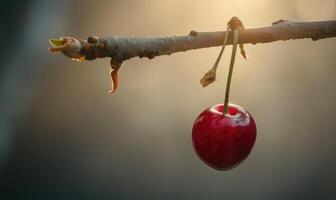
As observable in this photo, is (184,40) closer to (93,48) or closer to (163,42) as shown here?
(163,42)

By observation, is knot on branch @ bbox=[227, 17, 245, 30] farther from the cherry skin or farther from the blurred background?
the blurred background

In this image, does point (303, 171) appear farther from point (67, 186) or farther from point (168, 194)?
point (67, 186)

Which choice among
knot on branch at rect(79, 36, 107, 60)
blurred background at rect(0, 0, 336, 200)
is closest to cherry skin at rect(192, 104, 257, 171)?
knot on branch at rect(79, 36, 107, 60)

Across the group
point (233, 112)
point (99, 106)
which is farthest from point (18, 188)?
point (233, 112)

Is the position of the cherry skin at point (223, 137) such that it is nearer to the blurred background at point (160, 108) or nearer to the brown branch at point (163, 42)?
the brown branch at point (163, 42)

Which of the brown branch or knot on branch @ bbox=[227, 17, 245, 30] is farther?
knot on branch @ bbox=[227, 17, 245, 30]

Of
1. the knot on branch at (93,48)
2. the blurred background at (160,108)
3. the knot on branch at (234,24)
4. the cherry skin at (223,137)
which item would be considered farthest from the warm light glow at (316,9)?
the knot on branch at (93,48)
